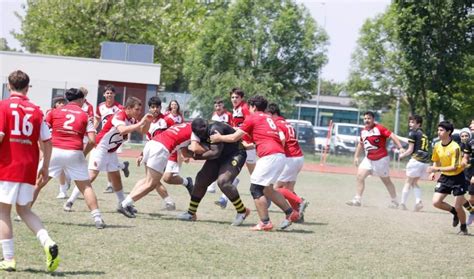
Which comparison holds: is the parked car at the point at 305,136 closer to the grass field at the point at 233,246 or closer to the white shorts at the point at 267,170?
the grass field at the point at 233,246

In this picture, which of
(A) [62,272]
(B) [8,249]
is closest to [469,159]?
(A) [62,272]

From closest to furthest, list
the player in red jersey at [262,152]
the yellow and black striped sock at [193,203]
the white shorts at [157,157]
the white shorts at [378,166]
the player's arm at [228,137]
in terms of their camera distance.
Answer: the player's arm at [228,137] < the player in red jersey at [262,152] < the white shorts at [157,157] < the yellow and black striped sock at [193,203] < the white shorts at [378,166]

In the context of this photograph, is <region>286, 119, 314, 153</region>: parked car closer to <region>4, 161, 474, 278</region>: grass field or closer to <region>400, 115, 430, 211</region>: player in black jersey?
<region>400, 115, 430, 211</region>: player in black jersey

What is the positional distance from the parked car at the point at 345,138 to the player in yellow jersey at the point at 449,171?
85.4 feet

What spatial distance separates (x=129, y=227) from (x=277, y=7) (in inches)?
1424

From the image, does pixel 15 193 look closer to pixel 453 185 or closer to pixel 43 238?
pixel 43 238

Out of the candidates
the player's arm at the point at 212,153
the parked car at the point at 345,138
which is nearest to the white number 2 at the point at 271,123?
the player's arm at the point at 212,153

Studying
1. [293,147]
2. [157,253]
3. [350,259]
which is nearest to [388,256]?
[350,259]

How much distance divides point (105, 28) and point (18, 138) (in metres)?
45.0

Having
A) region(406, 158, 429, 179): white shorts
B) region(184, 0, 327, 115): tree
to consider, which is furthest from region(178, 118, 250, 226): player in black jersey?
region(184, 0, 327, 115): tree

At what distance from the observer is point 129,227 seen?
446 inches

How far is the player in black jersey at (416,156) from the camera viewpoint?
17.8 metres

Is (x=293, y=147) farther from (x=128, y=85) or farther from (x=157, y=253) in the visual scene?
(x=128, y=85)

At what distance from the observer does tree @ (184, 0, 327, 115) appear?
45.5 m
